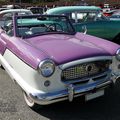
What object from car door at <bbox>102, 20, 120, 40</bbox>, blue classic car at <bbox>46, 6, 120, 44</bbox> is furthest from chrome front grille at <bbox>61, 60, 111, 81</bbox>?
car door at <bbox>102, 20, 120, 40</bbox>

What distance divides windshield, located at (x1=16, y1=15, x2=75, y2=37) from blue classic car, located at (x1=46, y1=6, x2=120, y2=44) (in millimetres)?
2786

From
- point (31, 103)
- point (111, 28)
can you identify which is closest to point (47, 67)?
point (31, 103)

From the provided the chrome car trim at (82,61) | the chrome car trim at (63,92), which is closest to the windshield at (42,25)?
the chrome car trim at (63,92)

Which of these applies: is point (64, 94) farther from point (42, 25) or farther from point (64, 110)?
point (42, 25)

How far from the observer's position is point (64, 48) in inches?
170

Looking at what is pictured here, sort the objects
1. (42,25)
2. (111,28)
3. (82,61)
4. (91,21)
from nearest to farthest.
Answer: (82,61)
(42,25)
(91,21)
(111,28)

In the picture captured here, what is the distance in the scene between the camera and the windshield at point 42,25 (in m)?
5.29

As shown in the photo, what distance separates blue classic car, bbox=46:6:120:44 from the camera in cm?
887

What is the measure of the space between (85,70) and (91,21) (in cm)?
508

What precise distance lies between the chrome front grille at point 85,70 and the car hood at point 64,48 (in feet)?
0.47

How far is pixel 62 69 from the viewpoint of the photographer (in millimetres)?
3895

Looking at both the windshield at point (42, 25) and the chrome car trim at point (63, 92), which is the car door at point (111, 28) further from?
the chrome car trim at point (63, 92)

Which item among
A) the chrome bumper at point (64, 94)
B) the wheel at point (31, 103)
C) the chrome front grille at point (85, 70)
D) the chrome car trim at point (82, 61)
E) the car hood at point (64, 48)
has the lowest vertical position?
the wheel at point (31, 103)

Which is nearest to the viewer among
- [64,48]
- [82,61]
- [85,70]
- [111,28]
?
[82,61]
